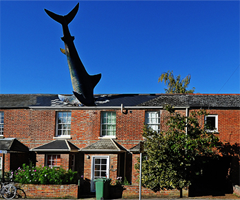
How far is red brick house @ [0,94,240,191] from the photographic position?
2002 cm

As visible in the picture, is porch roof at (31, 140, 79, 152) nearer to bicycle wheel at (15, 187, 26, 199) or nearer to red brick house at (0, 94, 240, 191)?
red brick house at (0, 94, 240, 191)

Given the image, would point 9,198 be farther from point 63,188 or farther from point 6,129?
point 6,129

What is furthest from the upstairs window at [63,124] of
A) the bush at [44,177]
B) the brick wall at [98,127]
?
the bush at [44,177]

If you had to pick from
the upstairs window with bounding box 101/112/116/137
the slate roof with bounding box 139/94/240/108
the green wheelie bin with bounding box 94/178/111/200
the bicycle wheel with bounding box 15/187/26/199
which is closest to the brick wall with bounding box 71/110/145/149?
the upstairs window with bounding box 101/112/116/137

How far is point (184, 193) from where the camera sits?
18047 mm

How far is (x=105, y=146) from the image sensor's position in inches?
793

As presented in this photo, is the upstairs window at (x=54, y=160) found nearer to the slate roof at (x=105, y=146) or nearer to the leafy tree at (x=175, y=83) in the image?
the slate roof at (x=105, y=146)

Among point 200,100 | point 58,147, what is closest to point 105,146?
point 58,147

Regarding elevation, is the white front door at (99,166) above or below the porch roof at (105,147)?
below

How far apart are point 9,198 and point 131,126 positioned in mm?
8642

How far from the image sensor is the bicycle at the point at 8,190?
17516 millimetres

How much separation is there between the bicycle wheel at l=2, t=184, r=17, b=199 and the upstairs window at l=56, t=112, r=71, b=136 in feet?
17.6

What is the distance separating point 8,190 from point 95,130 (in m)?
6.70

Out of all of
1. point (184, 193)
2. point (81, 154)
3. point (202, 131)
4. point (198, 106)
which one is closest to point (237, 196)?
point (184, 193)
